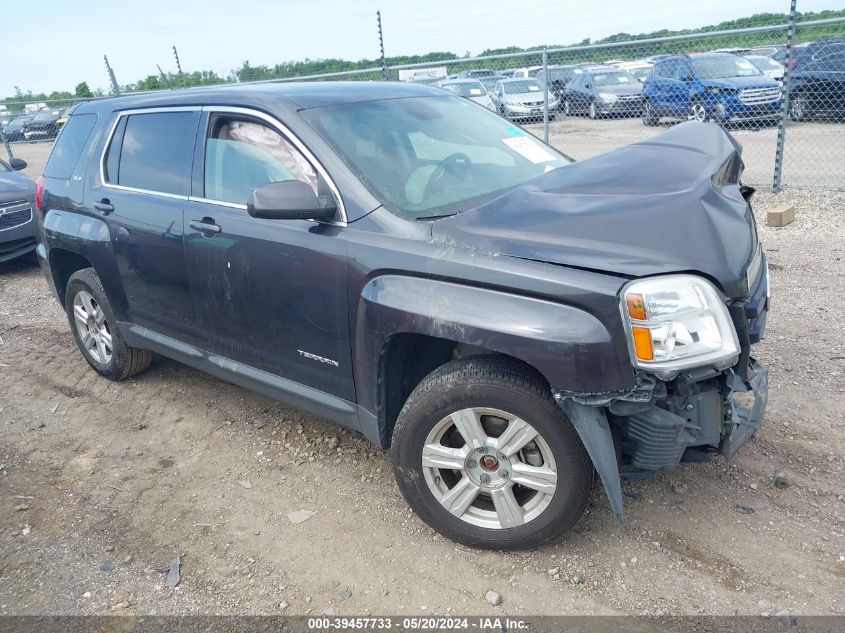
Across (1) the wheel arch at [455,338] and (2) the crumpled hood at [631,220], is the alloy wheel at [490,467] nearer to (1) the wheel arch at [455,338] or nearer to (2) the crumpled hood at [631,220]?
(1) the wheel arch at [455,338]

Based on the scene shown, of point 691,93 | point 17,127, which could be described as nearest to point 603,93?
point 691,93

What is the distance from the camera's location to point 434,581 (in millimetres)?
2707

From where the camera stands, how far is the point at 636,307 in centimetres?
228

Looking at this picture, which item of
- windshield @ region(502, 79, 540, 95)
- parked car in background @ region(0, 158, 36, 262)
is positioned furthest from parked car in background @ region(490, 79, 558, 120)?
parked car in background @ region(0, 158, 36, 262)

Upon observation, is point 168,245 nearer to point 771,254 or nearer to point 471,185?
point 471,185

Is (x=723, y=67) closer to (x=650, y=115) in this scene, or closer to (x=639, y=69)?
(x=650, y=115)

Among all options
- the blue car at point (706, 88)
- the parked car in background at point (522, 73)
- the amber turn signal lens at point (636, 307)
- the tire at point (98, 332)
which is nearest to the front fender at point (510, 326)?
the amber turn signal lens at point (636, 307)

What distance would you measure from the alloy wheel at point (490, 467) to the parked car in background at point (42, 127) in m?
20.8

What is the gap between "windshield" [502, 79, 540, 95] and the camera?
663 inches

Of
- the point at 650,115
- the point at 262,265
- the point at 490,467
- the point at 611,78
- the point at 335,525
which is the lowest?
the point at 335,525

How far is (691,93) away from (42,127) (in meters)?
18.9

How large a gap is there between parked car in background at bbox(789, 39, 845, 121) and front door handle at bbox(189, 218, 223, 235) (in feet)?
39.8

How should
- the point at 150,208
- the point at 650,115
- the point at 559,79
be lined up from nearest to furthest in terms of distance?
the point at 150,208 → the point at 650,115 → the point at 559,79

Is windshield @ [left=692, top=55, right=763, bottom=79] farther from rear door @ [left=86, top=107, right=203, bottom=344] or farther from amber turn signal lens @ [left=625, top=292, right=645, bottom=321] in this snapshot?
amber turn signal lens @ [left=625, top=292, right=645, bottom=321]
